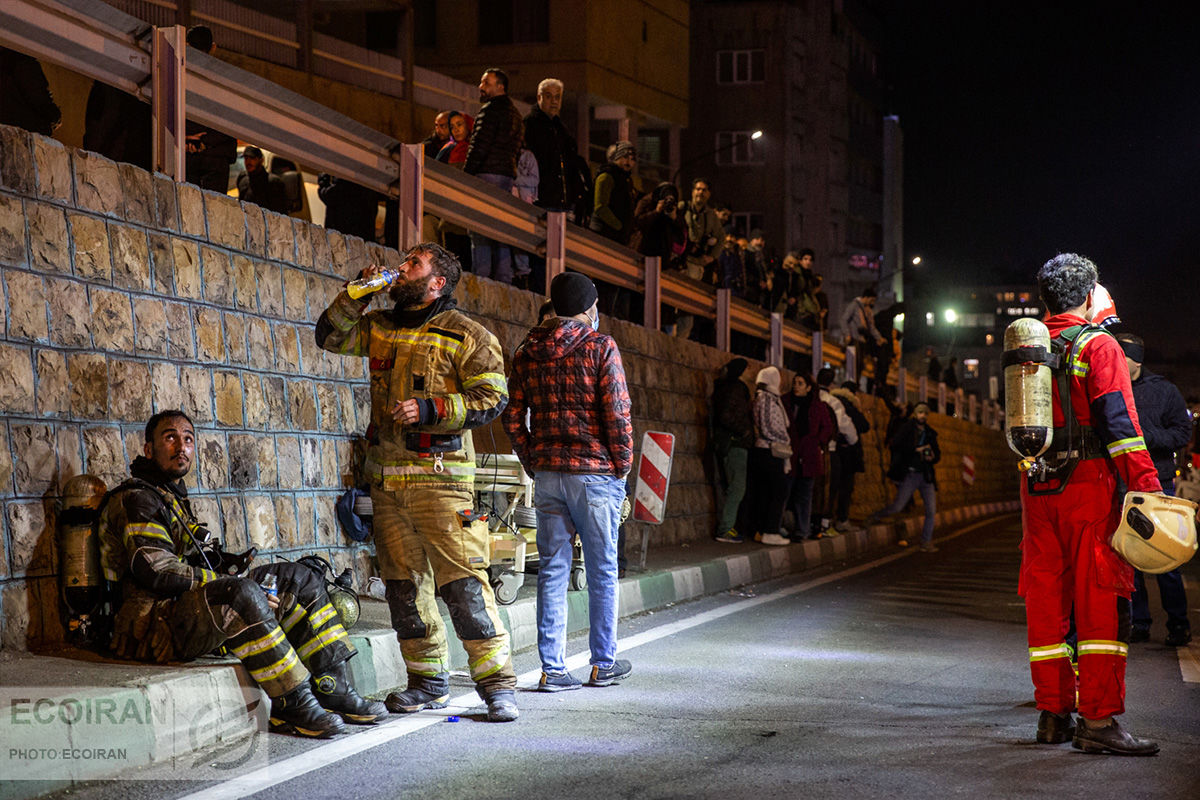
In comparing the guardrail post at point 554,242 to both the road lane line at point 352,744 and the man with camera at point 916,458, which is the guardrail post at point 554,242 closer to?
the road lane line at point 352,744

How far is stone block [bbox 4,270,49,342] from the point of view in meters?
6.49

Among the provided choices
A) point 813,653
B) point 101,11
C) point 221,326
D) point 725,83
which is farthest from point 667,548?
point 725,83

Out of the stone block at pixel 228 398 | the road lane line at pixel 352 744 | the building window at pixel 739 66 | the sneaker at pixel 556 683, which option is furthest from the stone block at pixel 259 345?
the building window at pixel 739 66

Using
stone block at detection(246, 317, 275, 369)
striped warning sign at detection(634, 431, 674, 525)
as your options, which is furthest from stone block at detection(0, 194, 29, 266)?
striped warning sign at detection(634, 431, 674, 525)

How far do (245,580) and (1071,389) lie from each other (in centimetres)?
358

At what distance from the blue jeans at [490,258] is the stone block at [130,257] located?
488cm

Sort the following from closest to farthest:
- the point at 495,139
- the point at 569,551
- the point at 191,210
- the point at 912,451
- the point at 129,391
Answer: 1. the point at 129,391
2. the point at 569,551
3. the point at 191,210
4. the point at 495,139
5. the point at 912,451

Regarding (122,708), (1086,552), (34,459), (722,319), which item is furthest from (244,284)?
(722,319)

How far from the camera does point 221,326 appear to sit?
317 inches

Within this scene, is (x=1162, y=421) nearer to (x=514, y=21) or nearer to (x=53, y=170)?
(x=53, y=170)

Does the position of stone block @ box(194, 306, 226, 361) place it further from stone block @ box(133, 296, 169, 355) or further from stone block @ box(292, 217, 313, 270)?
stone block @ box(292, 217, 313, 270)

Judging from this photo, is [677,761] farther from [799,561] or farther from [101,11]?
[799,561]

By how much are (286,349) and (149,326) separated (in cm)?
137

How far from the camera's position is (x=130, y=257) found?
7.34m
